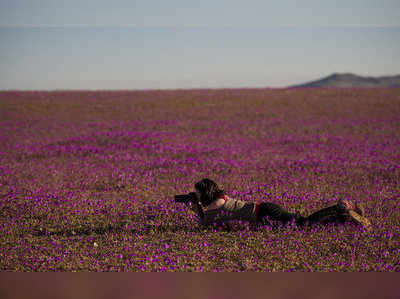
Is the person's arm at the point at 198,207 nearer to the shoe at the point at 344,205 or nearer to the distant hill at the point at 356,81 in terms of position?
the shoe at the point at 344,205

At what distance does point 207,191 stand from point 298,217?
1585mm

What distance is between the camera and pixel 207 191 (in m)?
5.01

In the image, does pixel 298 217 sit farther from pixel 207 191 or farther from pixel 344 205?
pixel 207 191

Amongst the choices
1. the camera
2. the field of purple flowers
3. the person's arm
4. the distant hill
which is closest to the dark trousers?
the field of purple flowers

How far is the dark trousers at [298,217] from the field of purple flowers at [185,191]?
15cm

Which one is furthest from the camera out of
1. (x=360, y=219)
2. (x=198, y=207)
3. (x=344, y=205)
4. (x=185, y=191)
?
(x=185, y=191)

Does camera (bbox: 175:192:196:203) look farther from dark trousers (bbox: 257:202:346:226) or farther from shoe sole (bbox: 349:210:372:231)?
shoe sole (bbox: 349:210:372:231)

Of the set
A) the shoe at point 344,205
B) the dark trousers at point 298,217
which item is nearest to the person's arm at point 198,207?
the dark trousers at point 298,217

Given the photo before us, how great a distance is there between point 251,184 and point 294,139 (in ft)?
25.3

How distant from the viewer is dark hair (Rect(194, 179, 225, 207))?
498 centimetres

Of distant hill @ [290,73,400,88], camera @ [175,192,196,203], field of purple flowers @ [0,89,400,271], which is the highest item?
distant hill @ [290,73,400,88]

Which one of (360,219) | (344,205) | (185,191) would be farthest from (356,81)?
(344,205)

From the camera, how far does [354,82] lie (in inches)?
7505

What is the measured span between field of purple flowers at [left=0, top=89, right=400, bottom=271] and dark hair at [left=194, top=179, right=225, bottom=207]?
53 centimetres
